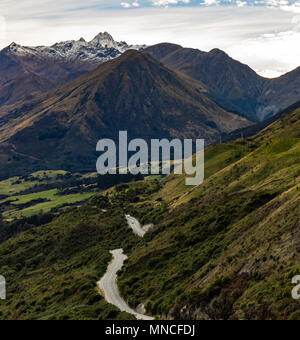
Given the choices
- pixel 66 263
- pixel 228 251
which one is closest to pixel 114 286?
pixel 228 251

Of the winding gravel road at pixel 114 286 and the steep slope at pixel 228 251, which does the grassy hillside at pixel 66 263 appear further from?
the steep slope at pixel 228 251

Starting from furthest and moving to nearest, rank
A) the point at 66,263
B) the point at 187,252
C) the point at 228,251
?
1. the point at 66,263
2. the point at 187,252
3. the point at 228,251

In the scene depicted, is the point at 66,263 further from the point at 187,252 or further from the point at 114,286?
the point at 187,252

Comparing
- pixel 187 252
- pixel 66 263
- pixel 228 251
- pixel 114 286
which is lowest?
pixel 66 263

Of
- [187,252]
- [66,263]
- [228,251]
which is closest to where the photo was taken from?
[228,251]

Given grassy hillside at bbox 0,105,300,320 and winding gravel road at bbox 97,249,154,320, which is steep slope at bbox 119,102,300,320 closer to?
grassy hillside at bbox 0,105,300,320

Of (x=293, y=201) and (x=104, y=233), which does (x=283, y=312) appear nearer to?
(x=293, y=201)

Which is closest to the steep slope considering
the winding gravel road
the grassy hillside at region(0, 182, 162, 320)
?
the winding gravel road
